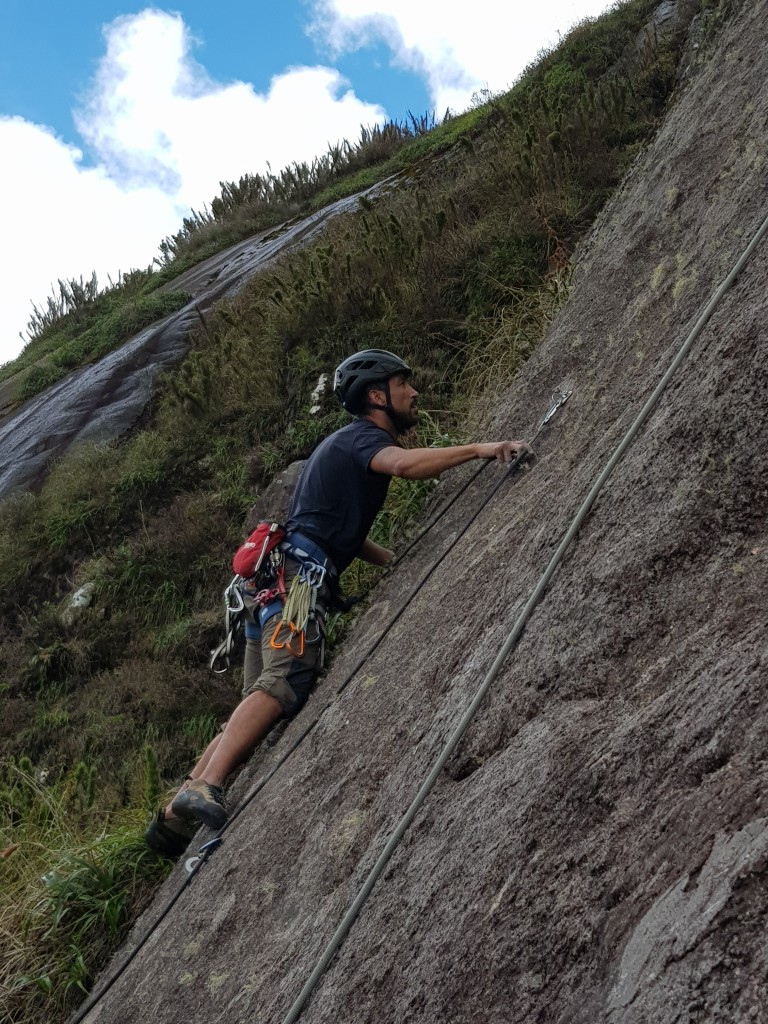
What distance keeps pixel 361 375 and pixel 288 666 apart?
151 cm

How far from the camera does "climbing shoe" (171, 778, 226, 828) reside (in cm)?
405

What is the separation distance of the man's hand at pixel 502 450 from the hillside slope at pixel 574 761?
0.10 metres

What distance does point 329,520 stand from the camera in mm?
4762

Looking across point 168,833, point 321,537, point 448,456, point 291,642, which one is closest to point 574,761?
point 448,456

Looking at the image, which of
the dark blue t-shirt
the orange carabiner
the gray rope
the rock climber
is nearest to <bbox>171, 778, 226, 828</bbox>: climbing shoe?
the rock climber

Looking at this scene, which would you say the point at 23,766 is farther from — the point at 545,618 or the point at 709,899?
the point at 709,899

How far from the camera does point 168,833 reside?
455cm

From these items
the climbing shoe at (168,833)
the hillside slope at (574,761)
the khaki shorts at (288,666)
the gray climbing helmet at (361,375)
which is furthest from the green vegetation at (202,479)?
the hillside slope at (574,761)

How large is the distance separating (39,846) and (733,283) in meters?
4.65

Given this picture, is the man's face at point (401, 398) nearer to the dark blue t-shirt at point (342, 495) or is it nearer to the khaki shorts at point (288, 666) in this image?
the dark blue t-shirt at point (342, 495)

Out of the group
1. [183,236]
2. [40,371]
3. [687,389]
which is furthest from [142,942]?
[183,236]

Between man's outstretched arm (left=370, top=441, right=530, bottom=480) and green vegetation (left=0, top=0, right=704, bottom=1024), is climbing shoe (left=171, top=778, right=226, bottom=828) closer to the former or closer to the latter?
green vegetation (left=0, top=0, right=704, bottom=1024)

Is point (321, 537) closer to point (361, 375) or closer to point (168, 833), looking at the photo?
point (361, 375)

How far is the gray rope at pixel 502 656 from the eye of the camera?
7.93 feet
